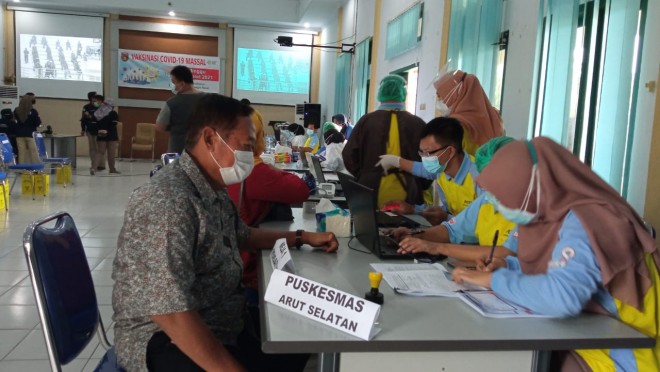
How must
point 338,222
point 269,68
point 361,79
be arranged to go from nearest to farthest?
1. point 338,222
2. point 361,79
3. point 269,68

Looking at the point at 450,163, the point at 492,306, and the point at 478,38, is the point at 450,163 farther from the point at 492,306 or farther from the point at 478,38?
the point at 478,38

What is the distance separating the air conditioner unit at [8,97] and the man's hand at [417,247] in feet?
35.0

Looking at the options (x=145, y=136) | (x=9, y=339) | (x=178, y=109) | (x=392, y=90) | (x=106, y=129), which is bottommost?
(x=9, y=339)

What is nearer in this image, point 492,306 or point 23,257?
point 492,306

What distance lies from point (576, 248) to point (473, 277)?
0.28 m

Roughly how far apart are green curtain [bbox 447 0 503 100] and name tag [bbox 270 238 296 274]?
2553 mm

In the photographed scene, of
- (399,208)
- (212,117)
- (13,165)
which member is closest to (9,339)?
(212,117)

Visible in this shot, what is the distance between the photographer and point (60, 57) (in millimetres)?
11211

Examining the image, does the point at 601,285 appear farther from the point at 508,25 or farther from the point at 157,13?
the point at 157,13

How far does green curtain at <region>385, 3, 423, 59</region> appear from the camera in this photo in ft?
18.0

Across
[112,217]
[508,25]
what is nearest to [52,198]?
[112,217]

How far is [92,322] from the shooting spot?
1.46 metres

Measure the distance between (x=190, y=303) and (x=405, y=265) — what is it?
0.74 meters

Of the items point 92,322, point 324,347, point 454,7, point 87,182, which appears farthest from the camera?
point 87,182
